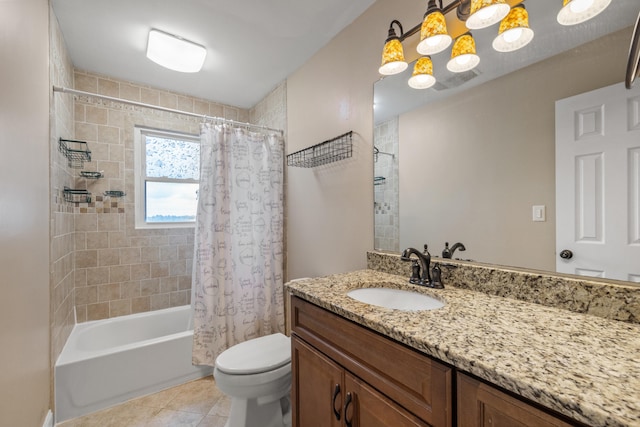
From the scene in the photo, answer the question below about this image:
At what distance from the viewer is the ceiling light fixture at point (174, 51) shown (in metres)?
1.82

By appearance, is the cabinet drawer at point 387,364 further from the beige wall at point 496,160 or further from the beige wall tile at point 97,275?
the beige wall tile at point 97,275

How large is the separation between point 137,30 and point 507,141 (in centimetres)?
229

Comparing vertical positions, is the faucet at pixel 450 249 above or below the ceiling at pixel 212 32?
below

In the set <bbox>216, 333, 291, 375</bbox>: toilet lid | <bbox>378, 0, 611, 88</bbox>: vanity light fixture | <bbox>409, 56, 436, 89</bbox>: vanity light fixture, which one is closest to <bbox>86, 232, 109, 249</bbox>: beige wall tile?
<bbox>216, 333, 291, 375</bbox>: toilet lid

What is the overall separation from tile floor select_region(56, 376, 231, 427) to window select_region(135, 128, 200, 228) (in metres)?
1.45

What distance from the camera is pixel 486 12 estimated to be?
3.23ft

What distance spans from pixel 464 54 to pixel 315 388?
59.8 inches

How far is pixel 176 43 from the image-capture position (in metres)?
1.87

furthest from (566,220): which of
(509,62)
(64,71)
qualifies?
(64,71)

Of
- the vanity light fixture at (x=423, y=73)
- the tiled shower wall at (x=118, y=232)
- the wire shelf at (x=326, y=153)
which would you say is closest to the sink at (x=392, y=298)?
the wire shelf at (x=326, y=153)

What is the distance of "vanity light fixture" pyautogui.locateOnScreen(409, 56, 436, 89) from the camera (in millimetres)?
1311

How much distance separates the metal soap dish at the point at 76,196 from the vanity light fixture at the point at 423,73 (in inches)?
97.4

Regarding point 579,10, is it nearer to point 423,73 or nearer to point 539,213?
point 423,73

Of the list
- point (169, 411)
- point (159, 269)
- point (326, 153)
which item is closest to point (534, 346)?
point (326, 153)
